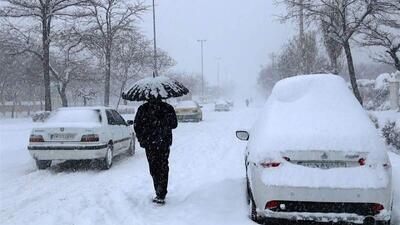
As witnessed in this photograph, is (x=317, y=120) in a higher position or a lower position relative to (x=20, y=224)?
higher

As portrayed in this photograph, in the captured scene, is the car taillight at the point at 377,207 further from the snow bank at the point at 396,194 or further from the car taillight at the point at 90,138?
the car taillight at the point at 90,138

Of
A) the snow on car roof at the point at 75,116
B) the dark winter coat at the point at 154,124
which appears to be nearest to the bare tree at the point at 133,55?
the snow on car roof at the point at 75,116

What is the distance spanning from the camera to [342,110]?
6168 millimetres

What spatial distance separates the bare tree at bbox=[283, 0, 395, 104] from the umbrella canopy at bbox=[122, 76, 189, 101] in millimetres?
14154

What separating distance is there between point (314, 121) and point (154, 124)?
2482mm

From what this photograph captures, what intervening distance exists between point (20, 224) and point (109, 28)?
26.9 meters

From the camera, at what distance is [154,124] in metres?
7.33

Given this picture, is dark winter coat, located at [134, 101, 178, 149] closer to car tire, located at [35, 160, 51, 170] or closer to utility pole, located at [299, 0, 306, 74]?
car tire, located at [35, 160, 51, 170]

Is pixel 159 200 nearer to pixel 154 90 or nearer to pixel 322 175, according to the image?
pixel 154 90

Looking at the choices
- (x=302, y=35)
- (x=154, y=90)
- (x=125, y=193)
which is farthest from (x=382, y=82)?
(x=154, y=90)

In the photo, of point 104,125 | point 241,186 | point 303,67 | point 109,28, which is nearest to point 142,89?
point 241,186

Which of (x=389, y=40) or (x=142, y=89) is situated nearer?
(x=142, y=89)

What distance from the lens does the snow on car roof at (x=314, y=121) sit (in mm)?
5461

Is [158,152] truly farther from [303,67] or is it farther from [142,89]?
[303,67]
